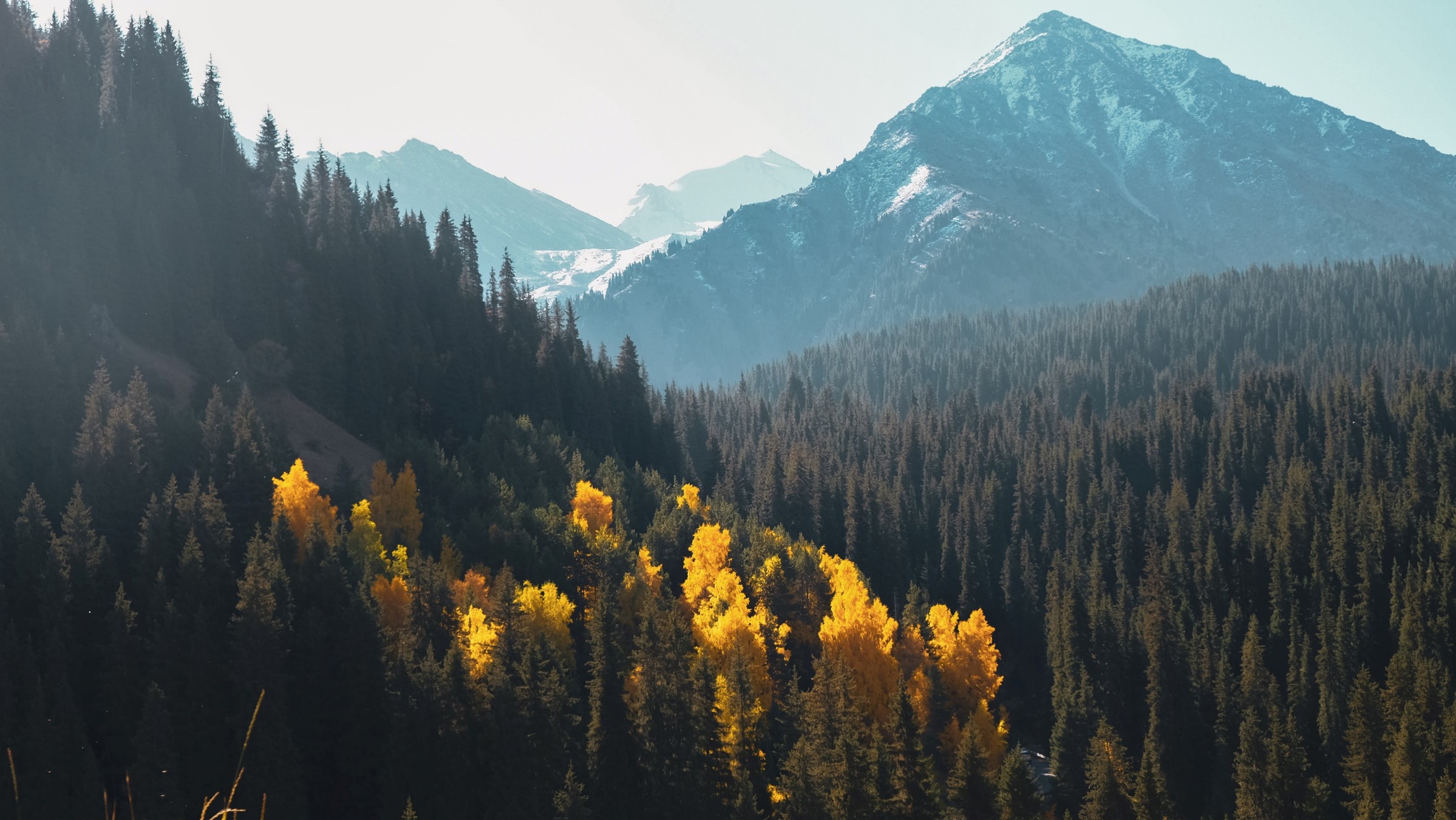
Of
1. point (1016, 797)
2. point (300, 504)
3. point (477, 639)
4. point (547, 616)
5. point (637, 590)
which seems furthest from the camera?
point (637, 590)

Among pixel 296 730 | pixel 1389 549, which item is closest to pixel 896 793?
pixel 296 730

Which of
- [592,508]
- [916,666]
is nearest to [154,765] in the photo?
[592,508]

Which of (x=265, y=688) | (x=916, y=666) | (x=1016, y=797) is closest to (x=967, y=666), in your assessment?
(x=916, y=666)

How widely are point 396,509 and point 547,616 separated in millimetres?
22741

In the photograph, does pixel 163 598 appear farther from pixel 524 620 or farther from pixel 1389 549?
pixel 1389 549

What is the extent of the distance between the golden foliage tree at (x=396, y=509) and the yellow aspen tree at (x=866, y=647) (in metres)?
31.4

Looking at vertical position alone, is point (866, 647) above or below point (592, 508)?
below

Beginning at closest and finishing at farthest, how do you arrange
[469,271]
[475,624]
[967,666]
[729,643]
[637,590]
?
[475,624] < [729,643] < [637,590] < [967,666] < [469,271]

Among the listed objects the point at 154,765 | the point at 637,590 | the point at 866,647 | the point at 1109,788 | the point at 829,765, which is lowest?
the point at 1109,788

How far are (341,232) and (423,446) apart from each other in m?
37.9

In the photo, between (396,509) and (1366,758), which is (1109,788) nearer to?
(1366,758)

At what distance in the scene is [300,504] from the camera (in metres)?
73.9

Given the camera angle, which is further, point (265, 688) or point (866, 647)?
point (866, 647)

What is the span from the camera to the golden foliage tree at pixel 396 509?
8275 centimetres
